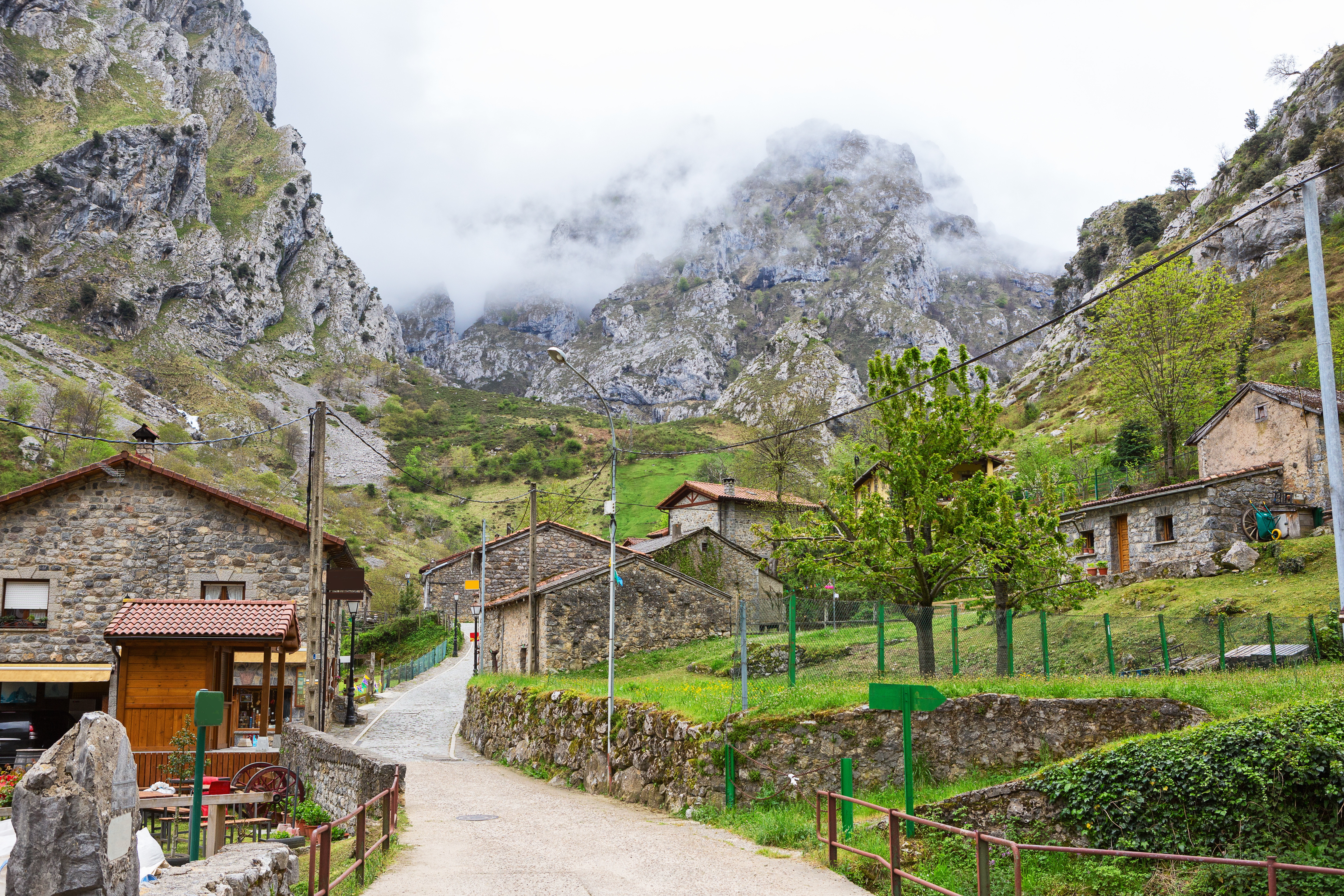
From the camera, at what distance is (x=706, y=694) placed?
17719 mm

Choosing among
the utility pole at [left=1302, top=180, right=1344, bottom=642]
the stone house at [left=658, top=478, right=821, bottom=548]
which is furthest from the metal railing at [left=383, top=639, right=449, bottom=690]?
the utility pole at [left=1302, top=180, right=1344, bottom=642]

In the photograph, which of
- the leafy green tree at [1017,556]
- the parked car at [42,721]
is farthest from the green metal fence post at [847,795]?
the parked car at [42,721]

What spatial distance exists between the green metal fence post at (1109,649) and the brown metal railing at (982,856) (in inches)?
339

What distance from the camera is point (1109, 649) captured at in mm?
17891

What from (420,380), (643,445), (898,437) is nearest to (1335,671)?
(898,437)

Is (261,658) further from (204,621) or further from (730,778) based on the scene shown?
(730,778)

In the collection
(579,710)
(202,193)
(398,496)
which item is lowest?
(579,710)

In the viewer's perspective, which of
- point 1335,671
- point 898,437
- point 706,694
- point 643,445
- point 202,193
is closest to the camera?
point 1335,671

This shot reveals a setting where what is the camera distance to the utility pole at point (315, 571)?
20.0 m

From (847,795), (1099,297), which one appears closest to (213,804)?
(847,795)

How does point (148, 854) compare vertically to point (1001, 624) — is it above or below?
below

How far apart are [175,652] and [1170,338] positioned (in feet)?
130

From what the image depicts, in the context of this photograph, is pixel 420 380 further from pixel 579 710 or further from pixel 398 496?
pixel 579 710

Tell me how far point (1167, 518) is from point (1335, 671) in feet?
46.6
